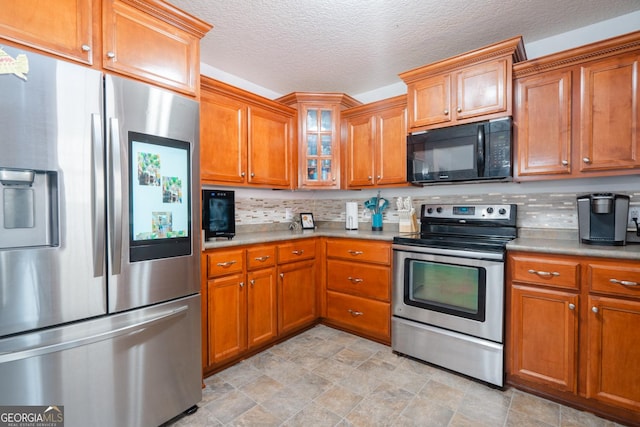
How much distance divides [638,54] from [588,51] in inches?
9.6

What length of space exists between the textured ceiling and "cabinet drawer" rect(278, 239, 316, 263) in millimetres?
1700

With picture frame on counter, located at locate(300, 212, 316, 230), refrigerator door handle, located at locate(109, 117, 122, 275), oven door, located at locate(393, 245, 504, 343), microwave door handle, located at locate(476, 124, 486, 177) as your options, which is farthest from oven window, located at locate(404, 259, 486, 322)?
refrigerator door handle, located at locate(109, 117, 122, 275)

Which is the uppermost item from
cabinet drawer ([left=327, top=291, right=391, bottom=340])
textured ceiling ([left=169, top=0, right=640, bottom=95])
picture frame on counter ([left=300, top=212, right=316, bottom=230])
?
textured ceiling ([left=169, top=0, right=640, bottom=95])

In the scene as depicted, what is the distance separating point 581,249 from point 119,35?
2.80 m

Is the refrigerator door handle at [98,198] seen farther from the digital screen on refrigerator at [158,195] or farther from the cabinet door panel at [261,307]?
the cabinet door panel at [261,307]

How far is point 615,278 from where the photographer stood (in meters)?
1.65

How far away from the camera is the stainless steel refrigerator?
1.18 metres

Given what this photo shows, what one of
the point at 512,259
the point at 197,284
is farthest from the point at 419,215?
the point at 197,284

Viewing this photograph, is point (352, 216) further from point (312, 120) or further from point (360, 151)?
point (312, 120)

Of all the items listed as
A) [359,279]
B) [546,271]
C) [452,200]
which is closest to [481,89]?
[452,200]

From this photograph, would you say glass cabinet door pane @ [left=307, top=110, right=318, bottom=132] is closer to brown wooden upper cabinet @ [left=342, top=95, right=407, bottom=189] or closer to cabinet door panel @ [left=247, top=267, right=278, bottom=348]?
brown wooden upper cabinet @ [left=342, top=95, right=407, bottom=189]

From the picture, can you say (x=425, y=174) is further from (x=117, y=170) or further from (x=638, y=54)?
(x=117, y=170)

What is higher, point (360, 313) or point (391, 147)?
point (391, 147)

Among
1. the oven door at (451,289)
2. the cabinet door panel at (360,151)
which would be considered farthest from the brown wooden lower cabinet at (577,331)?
the cabinet door panel at (360,151)
